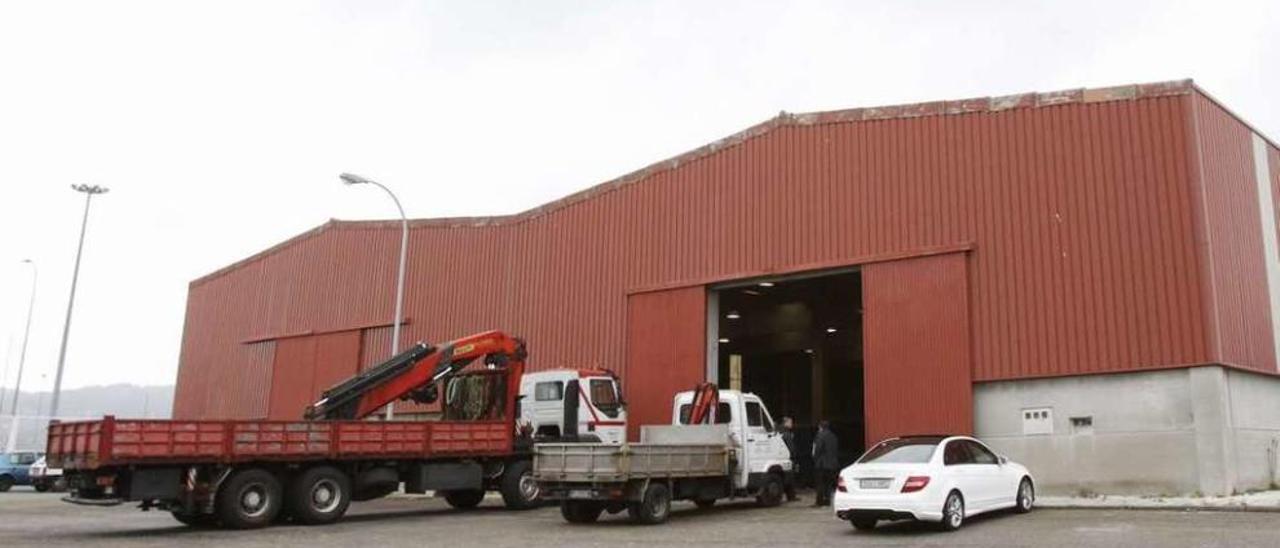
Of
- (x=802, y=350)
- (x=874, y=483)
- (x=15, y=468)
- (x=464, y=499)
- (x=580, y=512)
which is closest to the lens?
(x=874, y=483)

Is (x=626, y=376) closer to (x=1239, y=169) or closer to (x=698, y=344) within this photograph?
(x=698, y=344)

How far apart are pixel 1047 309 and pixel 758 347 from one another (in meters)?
17.4

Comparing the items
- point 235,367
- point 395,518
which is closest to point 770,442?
point 395,518

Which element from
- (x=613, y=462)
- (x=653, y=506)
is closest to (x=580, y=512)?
(x=653, y=506)

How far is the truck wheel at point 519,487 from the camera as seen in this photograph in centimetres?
2056

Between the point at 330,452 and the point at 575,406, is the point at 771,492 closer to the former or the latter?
the point at 575,406

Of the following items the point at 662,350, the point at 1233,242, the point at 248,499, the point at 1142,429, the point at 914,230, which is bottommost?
the point at 248,499

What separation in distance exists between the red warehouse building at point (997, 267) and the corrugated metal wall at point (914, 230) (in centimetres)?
4

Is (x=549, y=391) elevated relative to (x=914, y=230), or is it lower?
lower

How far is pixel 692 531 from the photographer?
50.6 ft

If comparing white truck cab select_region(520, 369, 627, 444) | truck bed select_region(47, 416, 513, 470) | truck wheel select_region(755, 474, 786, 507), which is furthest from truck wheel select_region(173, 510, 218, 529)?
truck wheel select_region(755, 474, 786, 507)

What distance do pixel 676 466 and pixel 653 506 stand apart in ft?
2.80

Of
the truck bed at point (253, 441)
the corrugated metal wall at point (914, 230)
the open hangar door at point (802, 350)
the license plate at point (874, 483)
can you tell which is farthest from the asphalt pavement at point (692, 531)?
the open hangar door at point (802, 350)

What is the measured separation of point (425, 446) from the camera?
1933 cm
